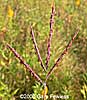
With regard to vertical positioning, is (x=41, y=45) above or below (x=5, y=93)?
→ above

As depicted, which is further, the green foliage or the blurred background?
the blurred background

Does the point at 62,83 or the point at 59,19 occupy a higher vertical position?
the point at 59,19

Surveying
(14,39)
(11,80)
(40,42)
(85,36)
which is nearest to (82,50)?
(85,36)

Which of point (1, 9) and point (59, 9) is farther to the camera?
point (59, 9)

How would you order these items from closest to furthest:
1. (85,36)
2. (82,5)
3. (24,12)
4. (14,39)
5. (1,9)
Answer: (14,39)
(1,9)
(24,12)
(85,36)
(82,5)

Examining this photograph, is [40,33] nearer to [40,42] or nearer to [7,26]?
[40,42]

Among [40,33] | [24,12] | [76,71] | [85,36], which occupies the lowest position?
[76,71]

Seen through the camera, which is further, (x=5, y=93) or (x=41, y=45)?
(x=41, y=45)

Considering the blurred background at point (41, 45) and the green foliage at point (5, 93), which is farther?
the blurred background at point (41, 45)
